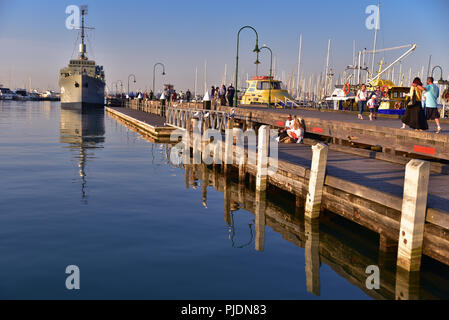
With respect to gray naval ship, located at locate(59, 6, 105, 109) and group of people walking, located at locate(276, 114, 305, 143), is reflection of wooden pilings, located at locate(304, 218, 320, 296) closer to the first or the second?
group of people walking, located at locate(276, 114, 305, 143)

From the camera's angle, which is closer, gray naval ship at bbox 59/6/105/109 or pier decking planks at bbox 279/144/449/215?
pier decking planks at bbox 279/144/449/215

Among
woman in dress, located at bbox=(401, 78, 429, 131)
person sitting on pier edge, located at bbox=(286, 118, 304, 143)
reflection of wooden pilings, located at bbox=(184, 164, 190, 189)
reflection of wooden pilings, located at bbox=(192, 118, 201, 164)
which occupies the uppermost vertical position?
woman in dress, located at bbox=(401, 78, 429, 131)

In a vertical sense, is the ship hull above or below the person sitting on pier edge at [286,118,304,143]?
above

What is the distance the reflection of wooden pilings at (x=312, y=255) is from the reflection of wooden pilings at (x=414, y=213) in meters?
1.64

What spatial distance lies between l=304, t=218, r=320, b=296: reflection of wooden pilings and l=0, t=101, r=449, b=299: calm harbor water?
0.08ft

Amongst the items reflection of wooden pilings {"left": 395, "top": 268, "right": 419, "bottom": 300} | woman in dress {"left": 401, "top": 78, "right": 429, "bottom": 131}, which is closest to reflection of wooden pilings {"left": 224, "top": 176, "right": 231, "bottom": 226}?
reflection of wooden pilings {"left": 395, "top": 268, "right": 419, "bottom": 300}

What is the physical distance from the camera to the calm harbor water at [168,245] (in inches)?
292

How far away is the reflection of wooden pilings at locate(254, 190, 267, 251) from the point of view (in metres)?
9.93

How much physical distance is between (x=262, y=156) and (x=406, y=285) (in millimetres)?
6764

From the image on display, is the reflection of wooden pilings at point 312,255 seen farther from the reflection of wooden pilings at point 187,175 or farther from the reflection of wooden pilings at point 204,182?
the reflection of wooden pilings at point 187,175

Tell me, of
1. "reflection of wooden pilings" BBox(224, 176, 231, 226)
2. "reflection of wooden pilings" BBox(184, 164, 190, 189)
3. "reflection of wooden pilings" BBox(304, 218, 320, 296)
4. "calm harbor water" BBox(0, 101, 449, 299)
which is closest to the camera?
"calm harbor water" BBox(0, 101, 449, 299)

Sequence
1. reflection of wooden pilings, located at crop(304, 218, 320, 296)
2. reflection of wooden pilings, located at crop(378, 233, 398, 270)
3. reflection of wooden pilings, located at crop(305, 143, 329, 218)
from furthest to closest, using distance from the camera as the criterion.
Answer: reflection of wooden pilings, located at crop(305, 143, 329, 218) → reflection of wooden pilings, located at crop(378, 233, 398, 270) → reflection of wooden pilings, located at crop(304, 218, 320, 296)

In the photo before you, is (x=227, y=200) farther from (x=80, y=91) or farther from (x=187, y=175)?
(x=80, y=91)

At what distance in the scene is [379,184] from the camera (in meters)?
10.1
